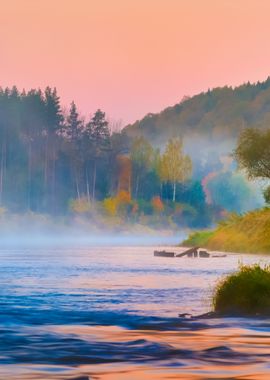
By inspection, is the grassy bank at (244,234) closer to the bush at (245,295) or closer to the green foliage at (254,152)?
the green foliage at (254,152)

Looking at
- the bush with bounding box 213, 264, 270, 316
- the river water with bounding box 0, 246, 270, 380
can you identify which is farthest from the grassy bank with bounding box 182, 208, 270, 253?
the bush with bounding box 213, 264, 270, 316

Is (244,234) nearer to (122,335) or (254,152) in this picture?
(254,152)

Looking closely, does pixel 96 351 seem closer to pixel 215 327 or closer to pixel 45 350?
pixel 45 350

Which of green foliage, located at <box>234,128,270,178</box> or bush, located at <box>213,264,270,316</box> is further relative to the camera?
green foliage, located at <box>234,128,270,178</box>

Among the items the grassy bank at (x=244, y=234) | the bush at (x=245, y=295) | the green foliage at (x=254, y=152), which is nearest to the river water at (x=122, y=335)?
the bush at (x=245, y=295)

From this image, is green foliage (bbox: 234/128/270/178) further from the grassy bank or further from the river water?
the river water

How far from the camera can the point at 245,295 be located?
1236 inches

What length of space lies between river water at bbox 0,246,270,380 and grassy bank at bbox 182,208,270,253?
43140mm

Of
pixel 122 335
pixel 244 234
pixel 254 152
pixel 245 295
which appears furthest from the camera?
pixel 254 152

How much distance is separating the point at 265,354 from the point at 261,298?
888 cm

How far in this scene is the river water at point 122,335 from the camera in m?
20.0

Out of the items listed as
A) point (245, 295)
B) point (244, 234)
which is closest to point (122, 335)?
point (245, 295)

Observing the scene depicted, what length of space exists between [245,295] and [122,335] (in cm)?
647

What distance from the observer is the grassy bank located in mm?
92062
